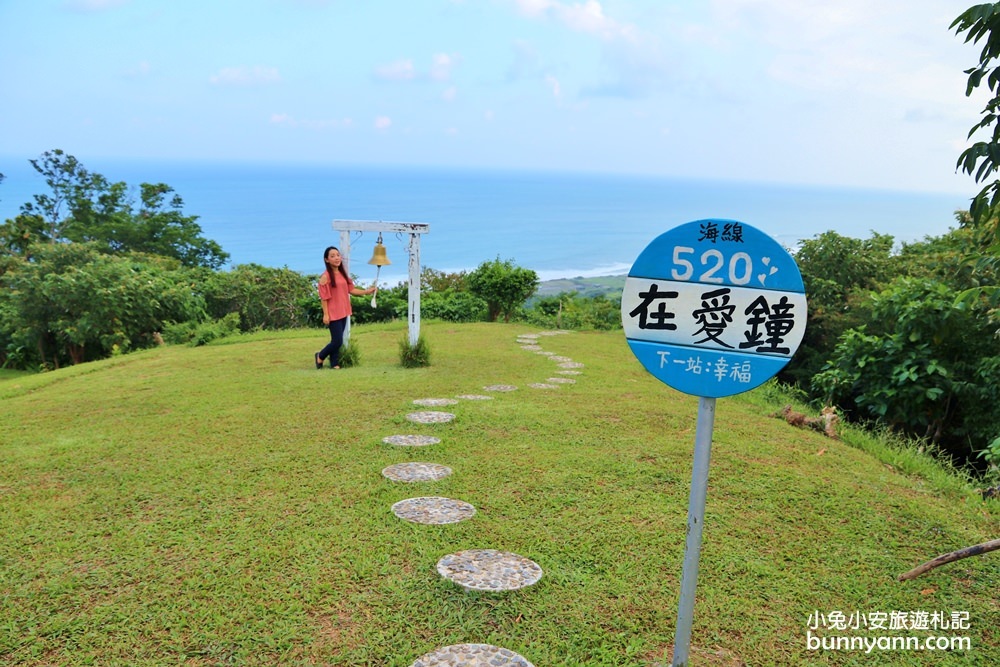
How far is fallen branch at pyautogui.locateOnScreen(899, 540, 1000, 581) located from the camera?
2781 millimetres

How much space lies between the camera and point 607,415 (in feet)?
19.1

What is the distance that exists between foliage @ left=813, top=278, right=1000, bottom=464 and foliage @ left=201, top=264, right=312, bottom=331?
1094 centimetres

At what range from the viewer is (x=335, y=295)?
7.80 meters

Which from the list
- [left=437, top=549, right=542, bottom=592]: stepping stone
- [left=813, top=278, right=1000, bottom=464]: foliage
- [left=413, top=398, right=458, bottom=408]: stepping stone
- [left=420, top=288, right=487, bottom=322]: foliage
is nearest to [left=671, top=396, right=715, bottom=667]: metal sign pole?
[left=437, top=549, right=542, bottom=592]: stepping stone

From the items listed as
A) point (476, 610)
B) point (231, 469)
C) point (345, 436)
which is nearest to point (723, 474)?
point (476, 610)

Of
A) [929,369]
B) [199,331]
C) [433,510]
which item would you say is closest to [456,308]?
[199,331]

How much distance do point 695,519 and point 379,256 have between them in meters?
6.60

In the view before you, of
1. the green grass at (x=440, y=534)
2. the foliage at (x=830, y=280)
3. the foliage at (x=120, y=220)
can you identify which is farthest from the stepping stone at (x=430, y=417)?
the foliage at (x=120, y=220)

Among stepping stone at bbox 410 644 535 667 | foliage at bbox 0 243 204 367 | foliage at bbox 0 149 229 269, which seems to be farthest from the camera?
foliage at bbox 0 149 229 269

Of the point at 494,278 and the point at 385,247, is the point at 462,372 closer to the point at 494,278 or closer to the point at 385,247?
the point at 385,247

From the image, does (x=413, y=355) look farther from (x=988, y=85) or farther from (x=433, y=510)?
(x=988, y=85)

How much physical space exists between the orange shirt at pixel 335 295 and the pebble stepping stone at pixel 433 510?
14.7 ft

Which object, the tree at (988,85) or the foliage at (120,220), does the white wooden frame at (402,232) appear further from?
the foliage at (120,220)

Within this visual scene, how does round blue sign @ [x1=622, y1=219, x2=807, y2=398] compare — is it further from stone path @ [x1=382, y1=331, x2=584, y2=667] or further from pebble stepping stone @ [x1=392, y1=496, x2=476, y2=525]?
pebble stepping stone @ [x1=392, y1=496, x2=476, y2=525]
